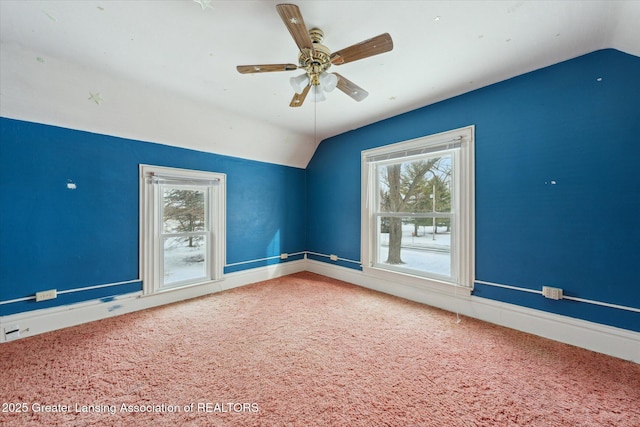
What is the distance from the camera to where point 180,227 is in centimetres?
314

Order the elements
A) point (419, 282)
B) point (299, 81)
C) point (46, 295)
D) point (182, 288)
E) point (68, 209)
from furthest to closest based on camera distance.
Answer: point (182, 288)
point (419, 282)
point (68, 209)
point (46, 295)
point (299, 81)

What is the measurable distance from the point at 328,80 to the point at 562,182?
220 centimetres

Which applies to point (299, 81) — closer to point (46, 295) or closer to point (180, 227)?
point (180, 227)

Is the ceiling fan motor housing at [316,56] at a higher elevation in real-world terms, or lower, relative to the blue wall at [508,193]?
higher

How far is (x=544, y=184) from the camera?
2115mm

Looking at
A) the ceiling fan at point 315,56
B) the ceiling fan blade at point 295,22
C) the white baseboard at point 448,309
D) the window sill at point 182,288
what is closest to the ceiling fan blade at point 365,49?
the ceiling fan at point 315,56

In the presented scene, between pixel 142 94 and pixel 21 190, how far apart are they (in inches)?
54.4

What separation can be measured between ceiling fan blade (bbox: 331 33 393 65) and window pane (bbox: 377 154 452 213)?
5.77ft

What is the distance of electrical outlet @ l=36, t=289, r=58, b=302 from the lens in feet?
7.18

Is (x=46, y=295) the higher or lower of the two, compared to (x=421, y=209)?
lower

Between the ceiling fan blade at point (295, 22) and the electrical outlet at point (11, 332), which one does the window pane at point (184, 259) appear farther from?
the ceiling fan blade at point (295, 22)

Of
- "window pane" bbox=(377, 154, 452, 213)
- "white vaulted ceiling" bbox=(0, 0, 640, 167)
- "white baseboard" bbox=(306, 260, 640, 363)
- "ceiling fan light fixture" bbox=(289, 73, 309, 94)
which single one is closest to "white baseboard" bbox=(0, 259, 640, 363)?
"white baseboard" bbox=(306, 260, 640, 363)

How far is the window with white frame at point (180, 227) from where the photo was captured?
2.79m

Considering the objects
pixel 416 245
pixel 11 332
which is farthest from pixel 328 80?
pixel 11 332
